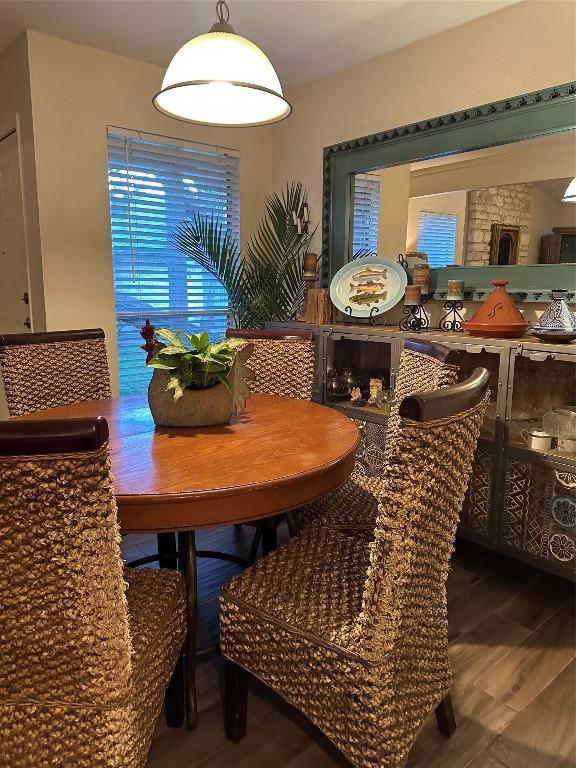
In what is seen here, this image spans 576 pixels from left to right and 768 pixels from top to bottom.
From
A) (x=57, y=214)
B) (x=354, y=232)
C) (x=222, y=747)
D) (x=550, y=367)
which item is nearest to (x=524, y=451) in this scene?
(x=550, y=367)

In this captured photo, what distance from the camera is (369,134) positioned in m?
3.02

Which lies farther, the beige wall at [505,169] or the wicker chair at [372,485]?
the beige wall at [505,169]

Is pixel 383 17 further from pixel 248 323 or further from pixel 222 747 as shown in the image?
pixel 222 747

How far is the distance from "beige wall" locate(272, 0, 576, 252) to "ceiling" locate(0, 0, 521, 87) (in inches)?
2.9

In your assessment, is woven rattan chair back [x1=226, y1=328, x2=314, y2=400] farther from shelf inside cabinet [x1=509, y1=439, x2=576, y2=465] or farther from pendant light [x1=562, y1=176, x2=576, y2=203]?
pendant light [x1=562, y1=176, x2=576, y2=203]

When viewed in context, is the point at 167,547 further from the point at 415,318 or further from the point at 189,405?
the point at 415,318

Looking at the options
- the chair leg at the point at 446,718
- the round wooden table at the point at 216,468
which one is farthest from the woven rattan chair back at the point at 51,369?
the chair leg at the point at 446,718

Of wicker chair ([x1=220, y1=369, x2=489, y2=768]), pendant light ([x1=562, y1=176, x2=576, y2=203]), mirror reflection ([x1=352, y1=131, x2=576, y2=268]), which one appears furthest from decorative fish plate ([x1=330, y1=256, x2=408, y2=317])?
wicker chair ([x1=220, y1=369, x2=489, y2=768])

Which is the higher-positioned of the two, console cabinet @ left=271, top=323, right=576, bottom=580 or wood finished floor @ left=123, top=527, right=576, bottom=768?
console cabinet @ left=271, top=323, right=576, bottom=580

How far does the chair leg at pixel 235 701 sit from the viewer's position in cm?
141

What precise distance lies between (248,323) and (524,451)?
192 cm

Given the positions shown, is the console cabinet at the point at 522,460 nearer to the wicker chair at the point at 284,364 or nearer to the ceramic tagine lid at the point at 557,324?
the ceramic tagine lid at the point at 557,324

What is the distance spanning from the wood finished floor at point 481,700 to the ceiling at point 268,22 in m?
2.57

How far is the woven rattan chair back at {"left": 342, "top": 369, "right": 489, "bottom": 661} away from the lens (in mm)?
954
